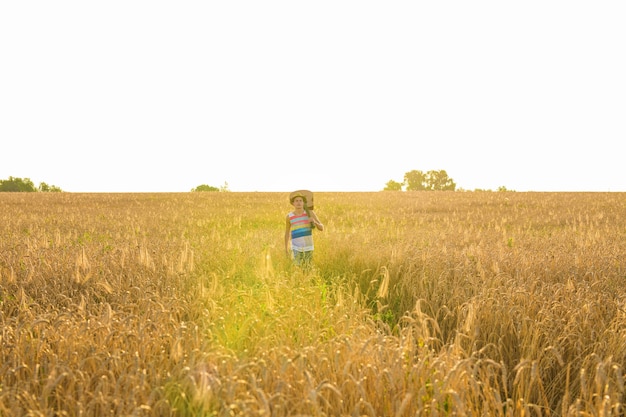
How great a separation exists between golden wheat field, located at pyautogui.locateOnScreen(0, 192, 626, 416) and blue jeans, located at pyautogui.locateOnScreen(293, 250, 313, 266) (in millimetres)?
270

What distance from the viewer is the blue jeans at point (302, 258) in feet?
21.2

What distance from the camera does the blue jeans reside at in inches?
255

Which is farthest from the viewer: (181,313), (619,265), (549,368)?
(619,265)

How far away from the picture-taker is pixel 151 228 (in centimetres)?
1134

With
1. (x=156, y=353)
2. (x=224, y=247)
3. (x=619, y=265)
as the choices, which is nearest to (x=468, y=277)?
(x=619, y=265)

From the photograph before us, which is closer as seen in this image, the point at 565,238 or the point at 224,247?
the point at 224,247

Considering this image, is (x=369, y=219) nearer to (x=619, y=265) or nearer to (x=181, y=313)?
(x=619, y=265)

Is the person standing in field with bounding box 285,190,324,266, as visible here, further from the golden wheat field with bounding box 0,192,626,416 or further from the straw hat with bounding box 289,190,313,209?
the golden wheat field with bounding box 0,192,626,416

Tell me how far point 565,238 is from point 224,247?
6.00m

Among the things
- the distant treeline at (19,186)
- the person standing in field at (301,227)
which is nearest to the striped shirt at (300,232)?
the person standing in field at (301,227)

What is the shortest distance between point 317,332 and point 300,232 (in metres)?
3.43

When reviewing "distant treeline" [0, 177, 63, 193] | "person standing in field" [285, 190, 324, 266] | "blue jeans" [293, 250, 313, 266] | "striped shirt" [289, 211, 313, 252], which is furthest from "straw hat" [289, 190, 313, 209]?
"distant treeline" [0, 177, 63, 193]

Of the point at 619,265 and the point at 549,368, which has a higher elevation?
the point at 619,265

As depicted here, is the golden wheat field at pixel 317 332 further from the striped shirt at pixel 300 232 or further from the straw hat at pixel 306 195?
the straw hat at pixel 306 195
